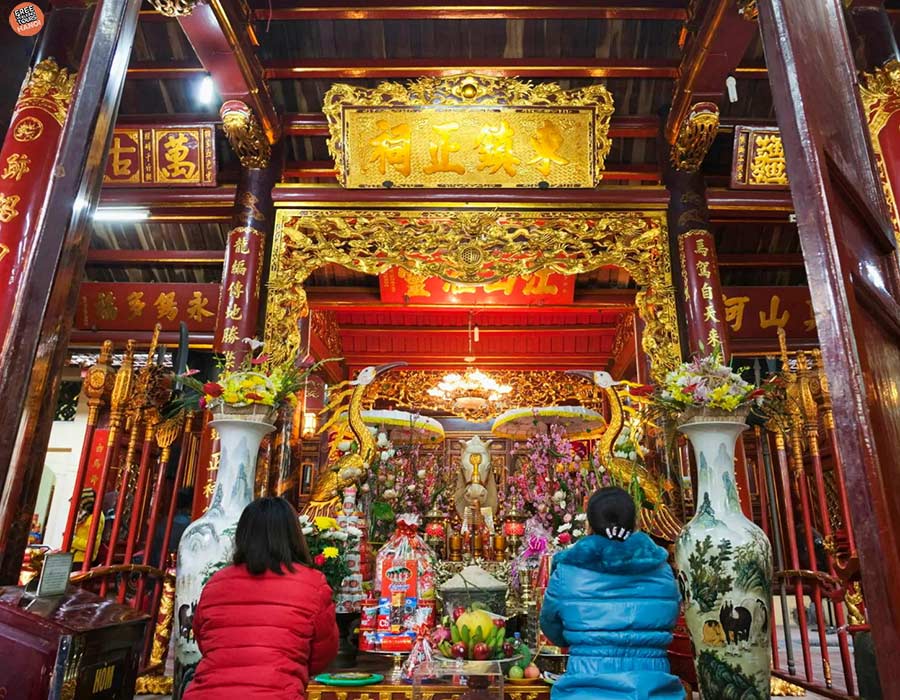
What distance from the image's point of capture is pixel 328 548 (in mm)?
2311

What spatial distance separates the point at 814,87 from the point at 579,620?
122 centimetres

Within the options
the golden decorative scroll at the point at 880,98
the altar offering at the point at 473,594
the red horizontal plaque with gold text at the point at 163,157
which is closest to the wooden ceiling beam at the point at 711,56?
the golden decorative scroll at the point at 880,98

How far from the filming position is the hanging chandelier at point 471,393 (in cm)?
677

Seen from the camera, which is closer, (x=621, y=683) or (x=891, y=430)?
(x=891, y=430)

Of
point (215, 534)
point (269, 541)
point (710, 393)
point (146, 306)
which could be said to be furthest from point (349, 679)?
point (146, 306)

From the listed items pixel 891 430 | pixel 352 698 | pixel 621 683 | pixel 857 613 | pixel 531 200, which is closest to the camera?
pixel 891 430

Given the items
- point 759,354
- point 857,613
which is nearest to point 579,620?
point 857,613

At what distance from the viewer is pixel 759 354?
4484 mm

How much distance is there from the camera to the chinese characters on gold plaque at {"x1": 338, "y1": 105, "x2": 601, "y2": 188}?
3900 mm

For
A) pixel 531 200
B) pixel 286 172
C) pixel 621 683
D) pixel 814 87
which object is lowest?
pixel 621 683

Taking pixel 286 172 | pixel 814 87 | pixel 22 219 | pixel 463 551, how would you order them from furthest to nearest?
pixel 286 172 < pixel 463 551 < pixel 22 219 < pixel 814 87

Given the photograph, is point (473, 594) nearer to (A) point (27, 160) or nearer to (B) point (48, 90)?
(A) point (27, 160)

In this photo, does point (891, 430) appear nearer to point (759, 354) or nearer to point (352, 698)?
point (352, 698)

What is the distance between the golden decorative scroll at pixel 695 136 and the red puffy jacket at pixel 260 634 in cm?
338
